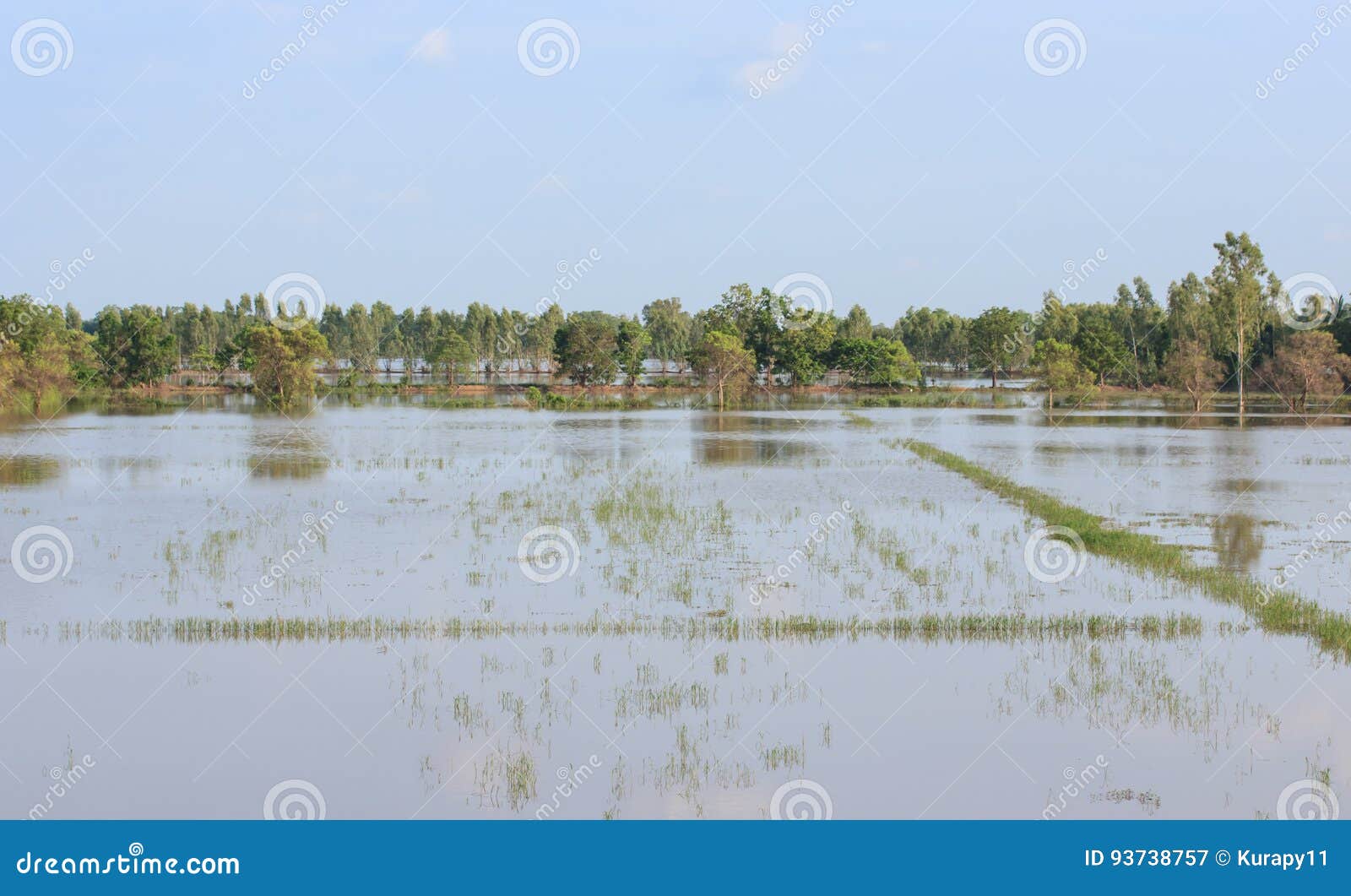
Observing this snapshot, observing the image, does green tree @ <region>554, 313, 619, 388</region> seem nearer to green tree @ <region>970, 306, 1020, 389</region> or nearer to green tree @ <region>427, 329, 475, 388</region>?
green tree @ <region>427, 329, 475, 388</region>

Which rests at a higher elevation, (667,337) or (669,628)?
(667,337)

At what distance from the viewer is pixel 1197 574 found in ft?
47.9

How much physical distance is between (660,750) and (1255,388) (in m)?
70.6

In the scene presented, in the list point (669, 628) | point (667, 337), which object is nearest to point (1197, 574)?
point (669, 628)

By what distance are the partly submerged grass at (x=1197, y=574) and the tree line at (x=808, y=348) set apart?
125ft

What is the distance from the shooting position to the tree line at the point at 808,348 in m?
56.3

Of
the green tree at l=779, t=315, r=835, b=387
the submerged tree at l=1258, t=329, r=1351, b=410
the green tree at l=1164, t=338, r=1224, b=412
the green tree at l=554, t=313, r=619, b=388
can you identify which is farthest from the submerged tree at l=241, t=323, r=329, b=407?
the submerged tree at l=1258, t=329, r=1351, b=410

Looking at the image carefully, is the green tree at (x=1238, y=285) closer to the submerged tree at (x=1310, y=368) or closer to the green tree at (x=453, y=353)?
the submerged tree at (x=1310, y=368)

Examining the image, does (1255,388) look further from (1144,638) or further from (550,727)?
(550,727)

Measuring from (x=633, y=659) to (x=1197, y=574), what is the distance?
742cm

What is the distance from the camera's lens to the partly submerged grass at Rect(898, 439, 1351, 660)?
12.0m

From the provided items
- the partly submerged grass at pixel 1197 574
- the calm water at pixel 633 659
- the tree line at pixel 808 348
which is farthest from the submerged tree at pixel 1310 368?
the partly submerged grass at pixel 1197 574

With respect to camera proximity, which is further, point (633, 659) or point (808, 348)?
point (808, 348)

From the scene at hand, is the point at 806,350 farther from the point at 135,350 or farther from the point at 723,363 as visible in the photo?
the point at 135,350
